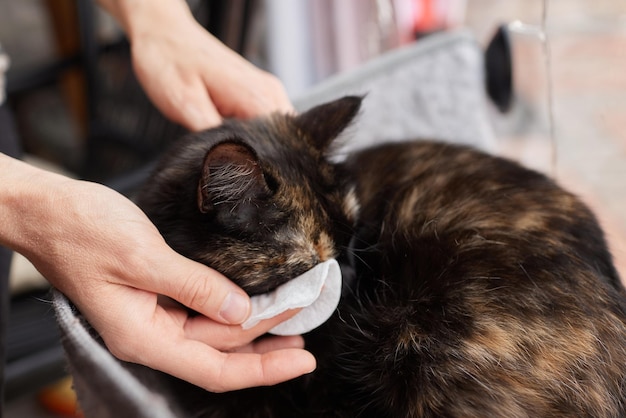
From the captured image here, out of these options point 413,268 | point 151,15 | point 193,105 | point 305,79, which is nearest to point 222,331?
point 413,268

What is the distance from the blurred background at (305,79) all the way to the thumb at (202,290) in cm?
38

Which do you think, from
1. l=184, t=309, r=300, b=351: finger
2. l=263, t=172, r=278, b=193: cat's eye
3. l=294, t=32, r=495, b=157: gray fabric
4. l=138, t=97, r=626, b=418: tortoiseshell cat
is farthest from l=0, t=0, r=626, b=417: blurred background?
l=263, t=172, r=278, b=193: cat's eye

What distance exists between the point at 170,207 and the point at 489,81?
0.77m

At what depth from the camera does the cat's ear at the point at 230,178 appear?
0.62m

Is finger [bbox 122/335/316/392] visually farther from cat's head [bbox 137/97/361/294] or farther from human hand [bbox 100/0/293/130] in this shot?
human hand [bbox 100/0/293/130]

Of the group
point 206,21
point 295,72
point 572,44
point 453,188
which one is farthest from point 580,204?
point 295,72

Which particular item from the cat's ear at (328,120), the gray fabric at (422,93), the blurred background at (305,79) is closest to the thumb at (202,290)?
the cat's ear at (328,120)

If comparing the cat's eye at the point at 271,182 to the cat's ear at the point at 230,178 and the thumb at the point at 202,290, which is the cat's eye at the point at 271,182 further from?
the thumb at the point at 202,290

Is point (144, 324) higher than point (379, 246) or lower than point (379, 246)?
higher

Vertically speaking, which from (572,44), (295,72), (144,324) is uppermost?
(144,324)

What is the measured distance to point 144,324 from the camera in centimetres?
65

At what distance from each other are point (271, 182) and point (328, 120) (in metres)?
0.16

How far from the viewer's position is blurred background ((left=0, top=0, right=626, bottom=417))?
120 centimetres

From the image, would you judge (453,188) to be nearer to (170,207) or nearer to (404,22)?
(170,207)
